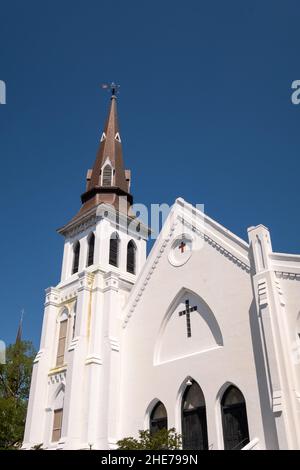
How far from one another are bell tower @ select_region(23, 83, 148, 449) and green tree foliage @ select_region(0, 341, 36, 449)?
9297mm

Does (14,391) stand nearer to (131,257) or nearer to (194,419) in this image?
(131,257)

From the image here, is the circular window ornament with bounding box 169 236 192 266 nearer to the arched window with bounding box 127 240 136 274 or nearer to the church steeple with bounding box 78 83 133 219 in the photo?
the arched window with bounding box 127 240 136 274

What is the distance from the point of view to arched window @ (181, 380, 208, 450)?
16391mm

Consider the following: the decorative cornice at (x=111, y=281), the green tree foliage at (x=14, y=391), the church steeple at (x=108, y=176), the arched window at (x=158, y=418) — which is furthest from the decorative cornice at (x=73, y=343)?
the green tree foliage at (x=14, y=391)

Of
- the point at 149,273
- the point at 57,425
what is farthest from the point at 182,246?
the point at 57,425

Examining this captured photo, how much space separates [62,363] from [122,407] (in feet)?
14.1

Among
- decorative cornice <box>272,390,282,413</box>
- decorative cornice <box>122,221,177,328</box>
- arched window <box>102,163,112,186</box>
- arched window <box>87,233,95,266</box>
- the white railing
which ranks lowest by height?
the white railing

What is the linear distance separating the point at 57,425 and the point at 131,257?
10.1 metres

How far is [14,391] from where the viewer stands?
1336 inches

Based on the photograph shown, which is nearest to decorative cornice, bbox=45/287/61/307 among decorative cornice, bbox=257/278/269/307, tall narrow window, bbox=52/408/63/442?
tall narrow window, bbox=52/408/63/442

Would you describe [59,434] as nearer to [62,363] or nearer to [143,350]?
[62,363]
